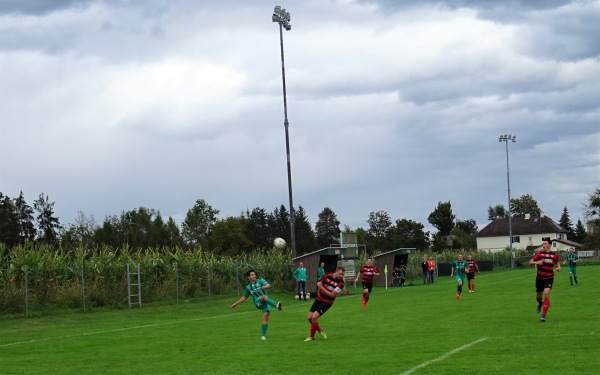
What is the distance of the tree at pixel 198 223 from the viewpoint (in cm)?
13338

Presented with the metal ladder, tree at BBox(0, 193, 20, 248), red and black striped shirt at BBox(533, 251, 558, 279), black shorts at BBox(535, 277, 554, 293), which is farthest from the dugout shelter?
tree at BBox(0, 193, 20, 248)

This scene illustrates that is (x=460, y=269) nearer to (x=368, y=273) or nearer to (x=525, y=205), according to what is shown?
(x=368, y=273)

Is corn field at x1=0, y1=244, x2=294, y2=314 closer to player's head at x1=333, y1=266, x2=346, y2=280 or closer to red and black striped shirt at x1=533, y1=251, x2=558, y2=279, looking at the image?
player's head at x1=333, y1=266, x2=346, y2=280

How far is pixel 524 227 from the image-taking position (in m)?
158

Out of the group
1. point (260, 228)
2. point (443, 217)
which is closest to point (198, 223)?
point (260, 228)

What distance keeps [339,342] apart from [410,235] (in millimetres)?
115721

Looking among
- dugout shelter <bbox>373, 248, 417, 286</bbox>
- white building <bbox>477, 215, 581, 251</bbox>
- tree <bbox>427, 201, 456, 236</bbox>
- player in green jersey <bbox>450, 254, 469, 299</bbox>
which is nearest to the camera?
player in green jersey <bbox>450, 254, 469, 299</bbox>

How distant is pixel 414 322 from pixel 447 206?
116313 millimetres

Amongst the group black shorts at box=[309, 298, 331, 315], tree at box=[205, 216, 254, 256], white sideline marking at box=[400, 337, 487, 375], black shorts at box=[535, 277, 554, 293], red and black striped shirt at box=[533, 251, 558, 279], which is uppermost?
tree at box=[205, 216, 254, 256]

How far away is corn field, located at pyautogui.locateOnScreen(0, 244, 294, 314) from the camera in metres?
35.1

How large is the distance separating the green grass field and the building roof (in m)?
127

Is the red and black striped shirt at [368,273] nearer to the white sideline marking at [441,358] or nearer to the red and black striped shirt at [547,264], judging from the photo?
the red and black striped shirt at [547,264]

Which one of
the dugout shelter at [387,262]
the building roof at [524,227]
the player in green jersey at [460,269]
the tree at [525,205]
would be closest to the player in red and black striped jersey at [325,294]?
the player in green jersey at [460,269]

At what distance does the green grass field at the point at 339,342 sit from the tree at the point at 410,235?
9920cm
